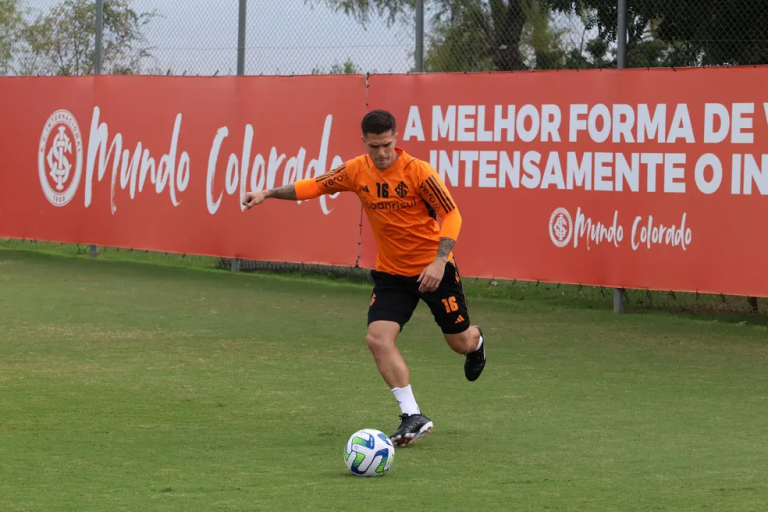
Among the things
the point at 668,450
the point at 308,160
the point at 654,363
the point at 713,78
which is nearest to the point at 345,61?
the point at 308,160

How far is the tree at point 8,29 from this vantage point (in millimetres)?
19656

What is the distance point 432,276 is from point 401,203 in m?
0.54

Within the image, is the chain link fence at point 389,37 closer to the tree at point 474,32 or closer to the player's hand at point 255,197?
the tree at point 474,32

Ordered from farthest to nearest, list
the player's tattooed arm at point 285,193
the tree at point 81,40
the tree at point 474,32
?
the tree at point 81,40
the tree at point 474,32
the player's tattooed arm at point 285,193

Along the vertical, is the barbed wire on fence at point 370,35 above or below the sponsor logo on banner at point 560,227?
above

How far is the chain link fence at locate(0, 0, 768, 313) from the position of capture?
43.3 ft

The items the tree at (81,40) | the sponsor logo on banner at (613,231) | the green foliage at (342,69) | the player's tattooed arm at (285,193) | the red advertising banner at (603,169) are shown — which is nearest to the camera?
the player's tattooed arm at (285,193)

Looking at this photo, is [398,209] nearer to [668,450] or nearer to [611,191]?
[668,450]

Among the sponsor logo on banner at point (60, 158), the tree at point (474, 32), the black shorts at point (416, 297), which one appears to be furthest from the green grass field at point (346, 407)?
the sponsor logo on banner at point (60, 158)

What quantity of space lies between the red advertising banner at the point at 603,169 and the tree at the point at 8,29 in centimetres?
776

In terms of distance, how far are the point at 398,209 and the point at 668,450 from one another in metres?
2.04

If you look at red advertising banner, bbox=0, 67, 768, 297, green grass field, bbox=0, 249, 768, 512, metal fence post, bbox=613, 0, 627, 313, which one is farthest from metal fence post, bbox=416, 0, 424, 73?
green grass field, bbox=0, 249, 768, 512

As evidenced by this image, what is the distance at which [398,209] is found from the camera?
23.6 ft

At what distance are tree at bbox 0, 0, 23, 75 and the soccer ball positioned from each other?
50.1 feet
